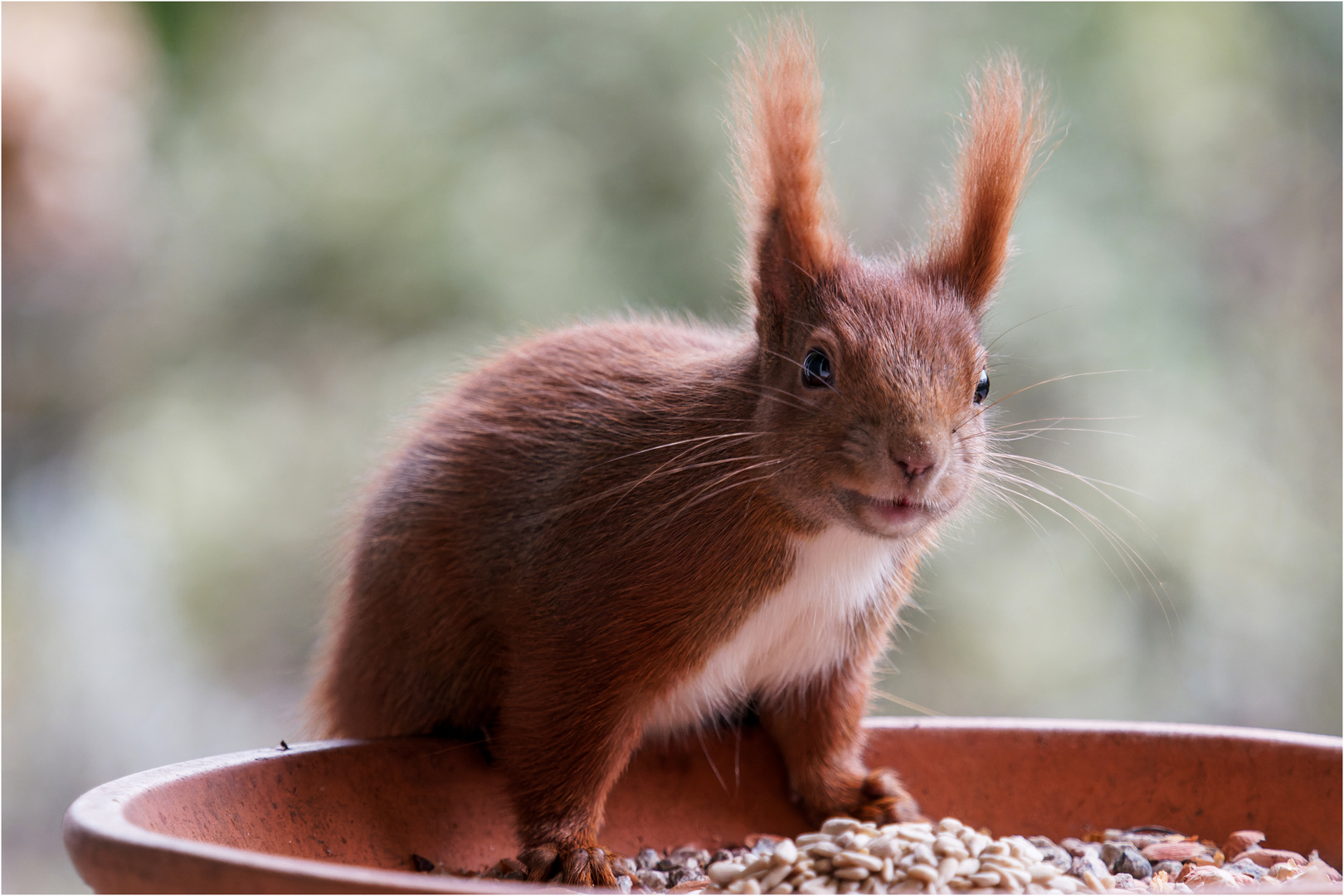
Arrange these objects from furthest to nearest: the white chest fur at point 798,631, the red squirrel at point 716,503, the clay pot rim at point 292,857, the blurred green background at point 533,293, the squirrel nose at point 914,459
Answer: the blurred green background at point 533,293 → the white chest fur at point 798,631 → the red squirrel at point 716,503 → the squirrel nose at point 914,459 → the clay pot rim at point 292,857

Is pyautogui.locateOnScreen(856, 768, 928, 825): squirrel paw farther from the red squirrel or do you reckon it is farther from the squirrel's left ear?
the squirrel's left ear

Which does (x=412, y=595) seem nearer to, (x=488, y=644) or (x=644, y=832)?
(x=488, y=644)

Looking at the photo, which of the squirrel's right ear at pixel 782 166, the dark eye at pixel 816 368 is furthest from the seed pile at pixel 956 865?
the squirrel's right ear at pixel 782 166

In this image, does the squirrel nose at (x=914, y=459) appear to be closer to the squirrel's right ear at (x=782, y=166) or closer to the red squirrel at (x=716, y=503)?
the red squirrel at (x=716, y=503)

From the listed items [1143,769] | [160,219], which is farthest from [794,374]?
[160,219]

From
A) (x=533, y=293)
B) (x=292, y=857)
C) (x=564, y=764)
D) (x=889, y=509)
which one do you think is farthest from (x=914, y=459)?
(x=533, y=293)

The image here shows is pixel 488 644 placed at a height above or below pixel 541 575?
below

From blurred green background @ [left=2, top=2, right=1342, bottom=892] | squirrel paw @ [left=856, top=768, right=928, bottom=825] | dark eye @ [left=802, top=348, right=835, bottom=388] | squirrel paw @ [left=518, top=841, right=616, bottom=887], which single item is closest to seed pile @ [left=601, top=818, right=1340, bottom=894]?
squirrel paw @ [left=518, top=841, right=616, bottom=887]
